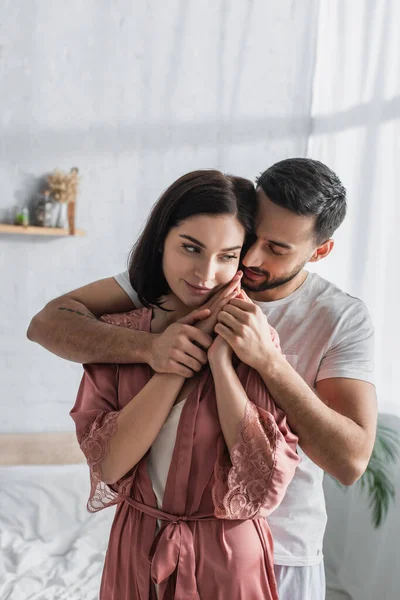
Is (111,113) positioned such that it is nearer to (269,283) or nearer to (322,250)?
(322,250)

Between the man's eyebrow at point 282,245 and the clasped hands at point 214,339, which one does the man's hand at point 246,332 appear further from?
the man's eyebrow at point 282,245

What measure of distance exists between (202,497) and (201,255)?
0.43 m

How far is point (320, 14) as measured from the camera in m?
3.49

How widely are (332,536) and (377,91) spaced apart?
1.97 metres

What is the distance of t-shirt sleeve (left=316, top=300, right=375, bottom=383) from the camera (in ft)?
4.45

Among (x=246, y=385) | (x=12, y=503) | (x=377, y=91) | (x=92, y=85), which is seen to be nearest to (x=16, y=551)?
(x=12, y=503)

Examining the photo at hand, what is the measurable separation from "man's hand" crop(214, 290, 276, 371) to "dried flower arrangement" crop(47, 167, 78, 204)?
2.19 m

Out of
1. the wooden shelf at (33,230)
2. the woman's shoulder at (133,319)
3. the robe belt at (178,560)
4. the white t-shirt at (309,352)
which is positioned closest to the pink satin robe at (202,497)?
the robe belt at (178,560)

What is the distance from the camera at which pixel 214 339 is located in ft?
3.88

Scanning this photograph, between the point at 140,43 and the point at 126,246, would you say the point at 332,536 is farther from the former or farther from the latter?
the point at 140,43

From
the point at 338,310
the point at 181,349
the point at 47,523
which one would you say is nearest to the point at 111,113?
the point at 47,523

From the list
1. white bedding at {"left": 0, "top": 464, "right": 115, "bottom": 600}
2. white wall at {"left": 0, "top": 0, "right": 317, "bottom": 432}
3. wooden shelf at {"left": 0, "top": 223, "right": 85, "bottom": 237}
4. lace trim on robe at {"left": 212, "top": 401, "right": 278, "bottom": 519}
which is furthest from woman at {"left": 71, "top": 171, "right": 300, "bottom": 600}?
white wall at {"left": 0, "top": 0, "right": 317, "bottom": 432}

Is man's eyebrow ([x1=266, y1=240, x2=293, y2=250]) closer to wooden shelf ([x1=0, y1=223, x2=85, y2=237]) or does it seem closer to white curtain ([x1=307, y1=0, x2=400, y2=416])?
white curtain ([x1=307, y1=0, x2=400, y2=416])

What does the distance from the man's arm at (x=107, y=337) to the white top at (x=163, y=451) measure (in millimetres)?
85
